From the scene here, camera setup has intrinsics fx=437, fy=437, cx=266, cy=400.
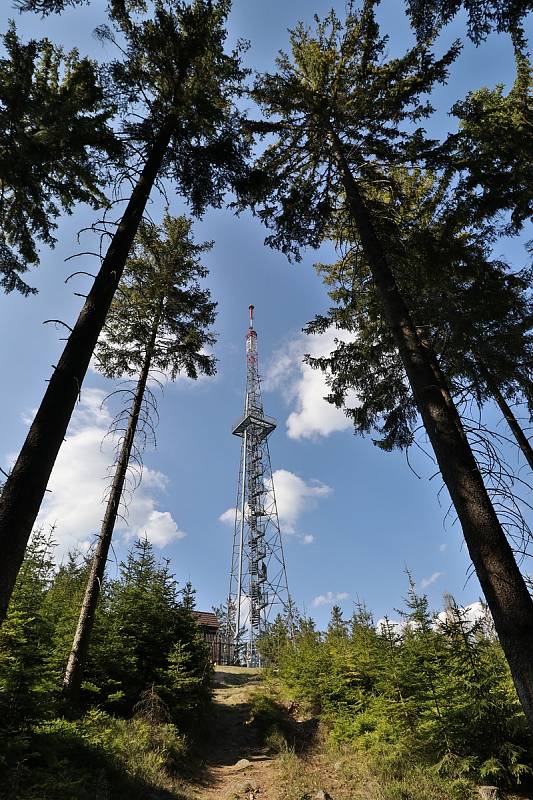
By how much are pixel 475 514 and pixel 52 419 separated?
4372 millimetres

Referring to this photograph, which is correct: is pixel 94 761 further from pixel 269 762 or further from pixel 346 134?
pixel 346 134

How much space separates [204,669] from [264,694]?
2.90 meters

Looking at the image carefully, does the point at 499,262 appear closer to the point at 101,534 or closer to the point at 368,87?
the point at 368,87

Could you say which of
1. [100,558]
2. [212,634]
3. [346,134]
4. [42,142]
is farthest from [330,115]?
[212,634]

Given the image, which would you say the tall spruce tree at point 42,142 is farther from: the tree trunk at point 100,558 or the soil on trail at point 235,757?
the soil on trail at point 235,757

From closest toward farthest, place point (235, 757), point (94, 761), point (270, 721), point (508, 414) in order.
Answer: point (94, 761) < point (235, 757) < point (270, 721) < point (508, 414)

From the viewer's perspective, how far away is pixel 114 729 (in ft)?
22.8

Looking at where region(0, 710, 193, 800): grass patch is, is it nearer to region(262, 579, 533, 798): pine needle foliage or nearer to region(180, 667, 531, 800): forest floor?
region(180, 667, 531, 800): forest floor

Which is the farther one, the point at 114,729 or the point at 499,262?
the point at 499,262

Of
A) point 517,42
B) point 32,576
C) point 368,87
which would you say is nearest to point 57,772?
point 32,576

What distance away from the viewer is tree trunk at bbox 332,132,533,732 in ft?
11.9

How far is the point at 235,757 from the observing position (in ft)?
28.3

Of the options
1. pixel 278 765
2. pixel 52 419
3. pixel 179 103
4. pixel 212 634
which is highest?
pixel 179 103

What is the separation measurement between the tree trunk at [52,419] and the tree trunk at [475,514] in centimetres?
377
